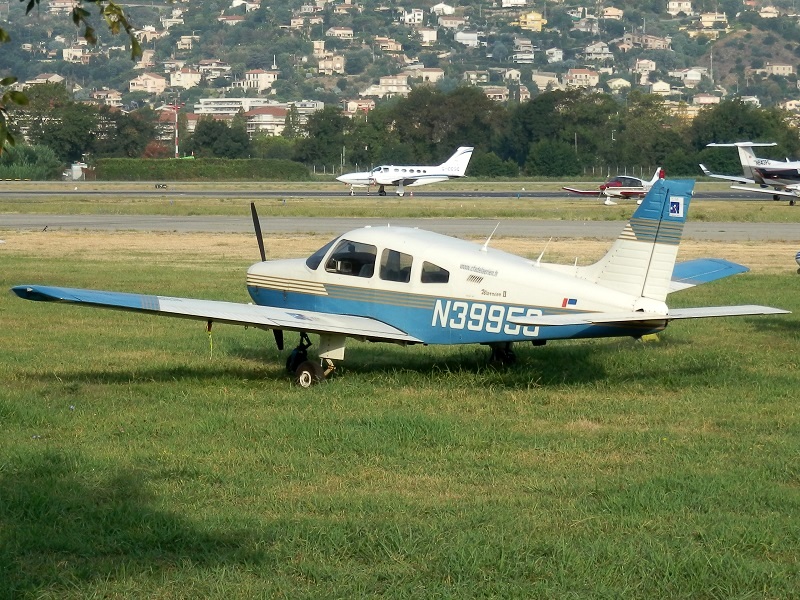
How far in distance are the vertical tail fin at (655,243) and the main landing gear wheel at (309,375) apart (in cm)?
332

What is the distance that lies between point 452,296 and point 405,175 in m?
66.8

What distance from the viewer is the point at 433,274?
42.7 ft

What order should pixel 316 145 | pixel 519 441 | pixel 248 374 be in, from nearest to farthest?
1. pixel 519 441
2. pixel 248 374
3. pixel 316 145

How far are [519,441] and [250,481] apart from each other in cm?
257

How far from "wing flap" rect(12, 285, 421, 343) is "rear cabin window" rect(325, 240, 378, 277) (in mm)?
536

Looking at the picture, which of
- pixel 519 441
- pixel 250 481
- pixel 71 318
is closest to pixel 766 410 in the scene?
pixel 519 441

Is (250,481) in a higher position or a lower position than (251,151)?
higher

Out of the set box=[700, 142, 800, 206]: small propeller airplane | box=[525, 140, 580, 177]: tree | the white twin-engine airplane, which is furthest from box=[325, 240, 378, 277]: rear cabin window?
box=[525, 140, 580, 177]: tree

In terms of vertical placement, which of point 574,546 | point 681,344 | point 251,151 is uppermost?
point 574,546

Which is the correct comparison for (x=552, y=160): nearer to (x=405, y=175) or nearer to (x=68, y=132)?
(x=405, y=175)

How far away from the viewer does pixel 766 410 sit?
11602 mm

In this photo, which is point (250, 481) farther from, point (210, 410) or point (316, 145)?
point (316, 145)

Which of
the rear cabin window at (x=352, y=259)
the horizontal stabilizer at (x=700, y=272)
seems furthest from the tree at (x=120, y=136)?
the rear cabin window at (x=352, y=259)

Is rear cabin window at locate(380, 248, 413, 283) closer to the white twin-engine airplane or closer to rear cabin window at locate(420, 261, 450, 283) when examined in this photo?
the white twin-engine airplane
